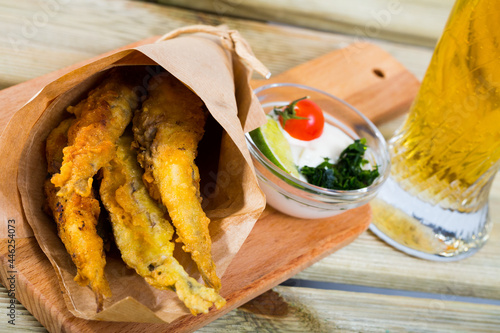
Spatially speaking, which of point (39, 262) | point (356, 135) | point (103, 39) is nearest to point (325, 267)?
point (356, 135)

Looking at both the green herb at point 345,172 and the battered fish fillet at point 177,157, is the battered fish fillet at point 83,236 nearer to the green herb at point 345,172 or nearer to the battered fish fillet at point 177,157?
the battered fish fillet at point 177,157

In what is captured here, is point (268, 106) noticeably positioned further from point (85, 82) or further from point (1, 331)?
point (1, 331)

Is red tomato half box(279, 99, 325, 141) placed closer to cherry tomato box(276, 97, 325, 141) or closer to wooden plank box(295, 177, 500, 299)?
cherry tomato box(276, 97, 325, 141)

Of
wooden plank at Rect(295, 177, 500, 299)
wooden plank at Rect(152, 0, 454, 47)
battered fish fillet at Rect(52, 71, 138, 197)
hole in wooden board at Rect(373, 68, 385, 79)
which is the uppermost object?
battered fish fillet at Rect(52, 71, 138, 197)

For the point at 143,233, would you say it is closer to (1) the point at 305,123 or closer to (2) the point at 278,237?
(2) the point at 278,237

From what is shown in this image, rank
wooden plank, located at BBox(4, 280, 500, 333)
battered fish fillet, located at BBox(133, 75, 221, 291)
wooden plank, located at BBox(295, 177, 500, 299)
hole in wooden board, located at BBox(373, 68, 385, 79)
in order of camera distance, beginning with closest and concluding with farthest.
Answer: battered fish fillet, located at BBox(133, 75, 221, 291), wooden plank, located at BBox(4, 280, 500, 333), wooden plank, located at BBox(295, 177, 500, 299), hole in wooden board, located at BBox(373, 68, 385, 79)

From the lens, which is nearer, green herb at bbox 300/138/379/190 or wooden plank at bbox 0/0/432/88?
green herb at bbox 300/138/379/190

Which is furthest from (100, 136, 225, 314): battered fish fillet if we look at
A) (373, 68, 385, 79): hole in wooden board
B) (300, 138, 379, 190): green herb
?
(373, 68, 385, 79): hole in wooden board
